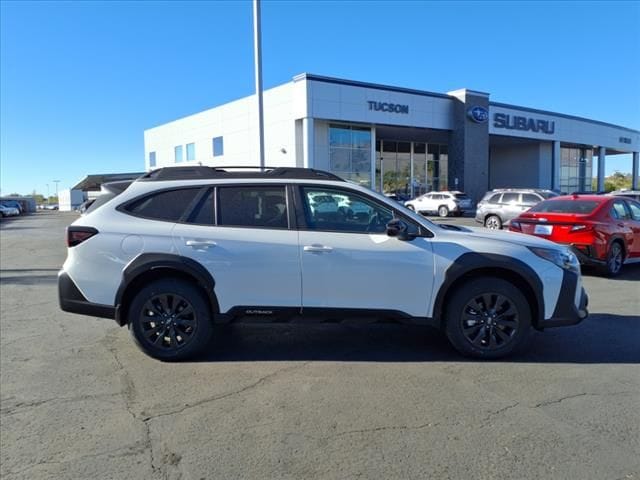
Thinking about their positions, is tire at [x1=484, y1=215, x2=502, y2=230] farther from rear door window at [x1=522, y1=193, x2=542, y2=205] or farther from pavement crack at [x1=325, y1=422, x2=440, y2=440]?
pavement crack at [x1=325, y1=422, x2=440, y2=440]

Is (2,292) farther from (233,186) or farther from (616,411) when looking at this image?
(616,411)

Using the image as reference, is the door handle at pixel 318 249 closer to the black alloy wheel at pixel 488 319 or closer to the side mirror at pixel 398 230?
the side mirror at pixel 398 230

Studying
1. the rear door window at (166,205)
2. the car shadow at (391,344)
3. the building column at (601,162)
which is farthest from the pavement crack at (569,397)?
the building column at (601,162)

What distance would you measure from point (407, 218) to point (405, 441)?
2.17 metres

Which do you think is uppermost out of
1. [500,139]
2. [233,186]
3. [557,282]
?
[500,139]

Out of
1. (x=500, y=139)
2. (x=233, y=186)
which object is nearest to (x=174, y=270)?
(x=233, y=186)

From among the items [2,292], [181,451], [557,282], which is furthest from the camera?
[2,292]

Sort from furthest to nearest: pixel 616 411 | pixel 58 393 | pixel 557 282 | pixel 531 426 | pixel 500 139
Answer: pixel 500 139, pixel 557 282, pixel 58 393, pixel 616 411, pixel 531 426

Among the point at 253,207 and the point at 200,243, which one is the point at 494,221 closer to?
the point at 253,207

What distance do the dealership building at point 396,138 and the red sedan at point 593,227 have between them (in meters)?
22.7

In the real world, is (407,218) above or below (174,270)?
above

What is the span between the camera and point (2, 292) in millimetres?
8688

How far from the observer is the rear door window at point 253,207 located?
4.84m

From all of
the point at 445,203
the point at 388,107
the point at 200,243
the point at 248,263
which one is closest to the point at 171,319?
the point at 200,243
